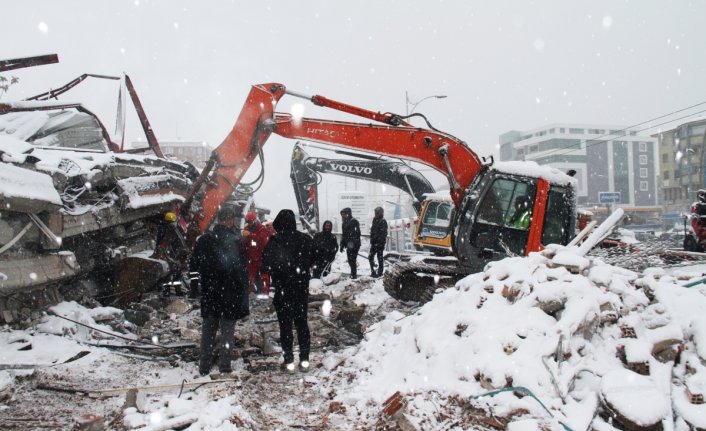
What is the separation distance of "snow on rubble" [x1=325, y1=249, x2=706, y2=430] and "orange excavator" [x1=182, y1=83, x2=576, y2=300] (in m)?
2.04

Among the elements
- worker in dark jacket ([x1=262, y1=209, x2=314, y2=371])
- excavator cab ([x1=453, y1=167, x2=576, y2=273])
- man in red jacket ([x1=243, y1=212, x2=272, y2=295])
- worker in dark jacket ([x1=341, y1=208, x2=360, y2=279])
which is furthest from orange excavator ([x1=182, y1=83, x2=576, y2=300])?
worker in dark jacket ([x1=341, y1=208, x2=360, y2=279])

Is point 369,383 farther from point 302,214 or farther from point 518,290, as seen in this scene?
point 302,214

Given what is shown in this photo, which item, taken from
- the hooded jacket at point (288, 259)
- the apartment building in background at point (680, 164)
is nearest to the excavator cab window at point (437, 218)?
the hooded jacket at point (288, 259)

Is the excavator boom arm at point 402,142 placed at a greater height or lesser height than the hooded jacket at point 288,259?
greater

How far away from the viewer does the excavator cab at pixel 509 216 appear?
685 centimetres

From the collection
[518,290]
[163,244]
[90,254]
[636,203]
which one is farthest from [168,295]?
[636,203]

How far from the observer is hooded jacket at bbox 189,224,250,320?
479 cm

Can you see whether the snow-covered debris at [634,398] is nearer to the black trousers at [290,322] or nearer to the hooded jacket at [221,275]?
the black trousers at [290,322]

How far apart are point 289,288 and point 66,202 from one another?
3225 millimetres

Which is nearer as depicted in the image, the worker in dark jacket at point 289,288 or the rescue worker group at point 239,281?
the rescue worker group at point 239,281

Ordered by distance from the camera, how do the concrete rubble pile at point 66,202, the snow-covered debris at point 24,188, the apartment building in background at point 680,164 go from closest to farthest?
the snow-covered debris at point 24,188
the concrete rubble pile at point 66,202
the apartment building in background at point 680,164

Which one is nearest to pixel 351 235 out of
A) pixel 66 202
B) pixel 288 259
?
pixel 288 259

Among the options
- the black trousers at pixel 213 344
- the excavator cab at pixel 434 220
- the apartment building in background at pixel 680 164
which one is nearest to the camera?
the black trousers at pixel 213 344

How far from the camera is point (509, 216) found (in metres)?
6.96
